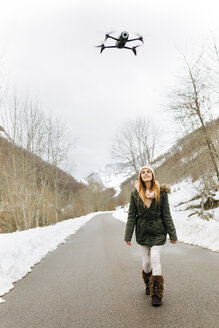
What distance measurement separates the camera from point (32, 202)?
18531mm

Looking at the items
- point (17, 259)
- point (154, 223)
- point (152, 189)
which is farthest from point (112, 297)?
point (17, 259)

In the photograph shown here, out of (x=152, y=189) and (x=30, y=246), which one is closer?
(x=152, y=189)

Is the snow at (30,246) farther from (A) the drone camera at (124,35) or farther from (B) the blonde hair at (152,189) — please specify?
(A) the drone camera at (124,35)

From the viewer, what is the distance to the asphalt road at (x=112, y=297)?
9.84ft

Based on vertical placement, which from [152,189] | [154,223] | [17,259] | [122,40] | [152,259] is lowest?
[17,259]

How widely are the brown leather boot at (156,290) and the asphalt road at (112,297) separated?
0.09 m

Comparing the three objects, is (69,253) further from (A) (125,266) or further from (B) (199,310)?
(B) (199,310)

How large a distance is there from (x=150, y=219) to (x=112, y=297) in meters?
1.38

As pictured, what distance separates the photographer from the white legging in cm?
358

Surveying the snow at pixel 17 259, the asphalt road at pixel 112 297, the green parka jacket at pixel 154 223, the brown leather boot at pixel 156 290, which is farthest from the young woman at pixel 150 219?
the snow at pixel 17 259

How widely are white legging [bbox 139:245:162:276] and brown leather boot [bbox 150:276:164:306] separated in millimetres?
80

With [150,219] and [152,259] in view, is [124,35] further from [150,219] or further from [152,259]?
[152,259]

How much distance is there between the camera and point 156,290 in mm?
3445

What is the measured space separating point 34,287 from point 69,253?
12.8 feet
